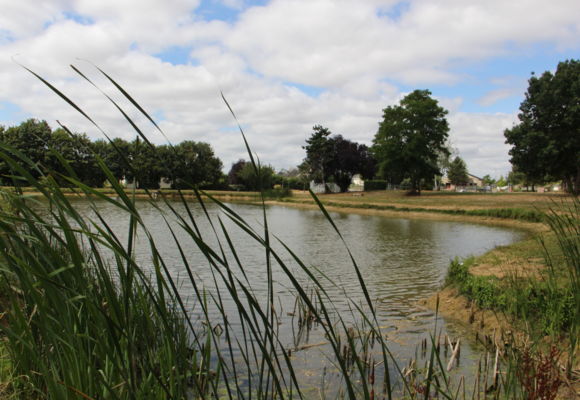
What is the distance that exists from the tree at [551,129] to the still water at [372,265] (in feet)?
61.5

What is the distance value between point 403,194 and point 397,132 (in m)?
8.37

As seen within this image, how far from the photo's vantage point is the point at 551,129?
4262 centimetres

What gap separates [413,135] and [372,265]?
126 ft

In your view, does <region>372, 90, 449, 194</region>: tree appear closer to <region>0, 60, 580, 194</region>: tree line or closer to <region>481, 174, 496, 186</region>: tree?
<region>0, 60, 580, 194</region>: tree line

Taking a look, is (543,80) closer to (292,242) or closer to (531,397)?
(292,242)

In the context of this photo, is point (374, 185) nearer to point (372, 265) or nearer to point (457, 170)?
point (457, 170)

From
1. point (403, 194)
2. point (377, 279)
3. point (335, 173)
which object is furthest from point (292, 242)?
point (335, 173)

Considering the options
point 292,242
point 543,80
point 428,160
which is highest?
point 543,80

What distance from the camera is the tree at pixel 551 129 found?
40.8 meters

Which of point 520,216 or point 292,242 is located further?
point 520,216

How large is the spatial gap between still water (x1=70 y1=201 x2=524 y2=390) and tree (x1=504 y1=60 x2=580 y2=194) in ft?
61.5

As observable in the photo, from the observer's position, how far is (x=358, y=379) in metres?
5.12

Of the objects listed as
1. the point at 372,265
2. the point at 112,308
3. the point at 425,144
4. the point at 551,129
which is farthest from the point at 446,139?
the point at 112,308

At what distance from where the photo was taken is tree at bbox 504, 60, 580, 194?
40.8 m
